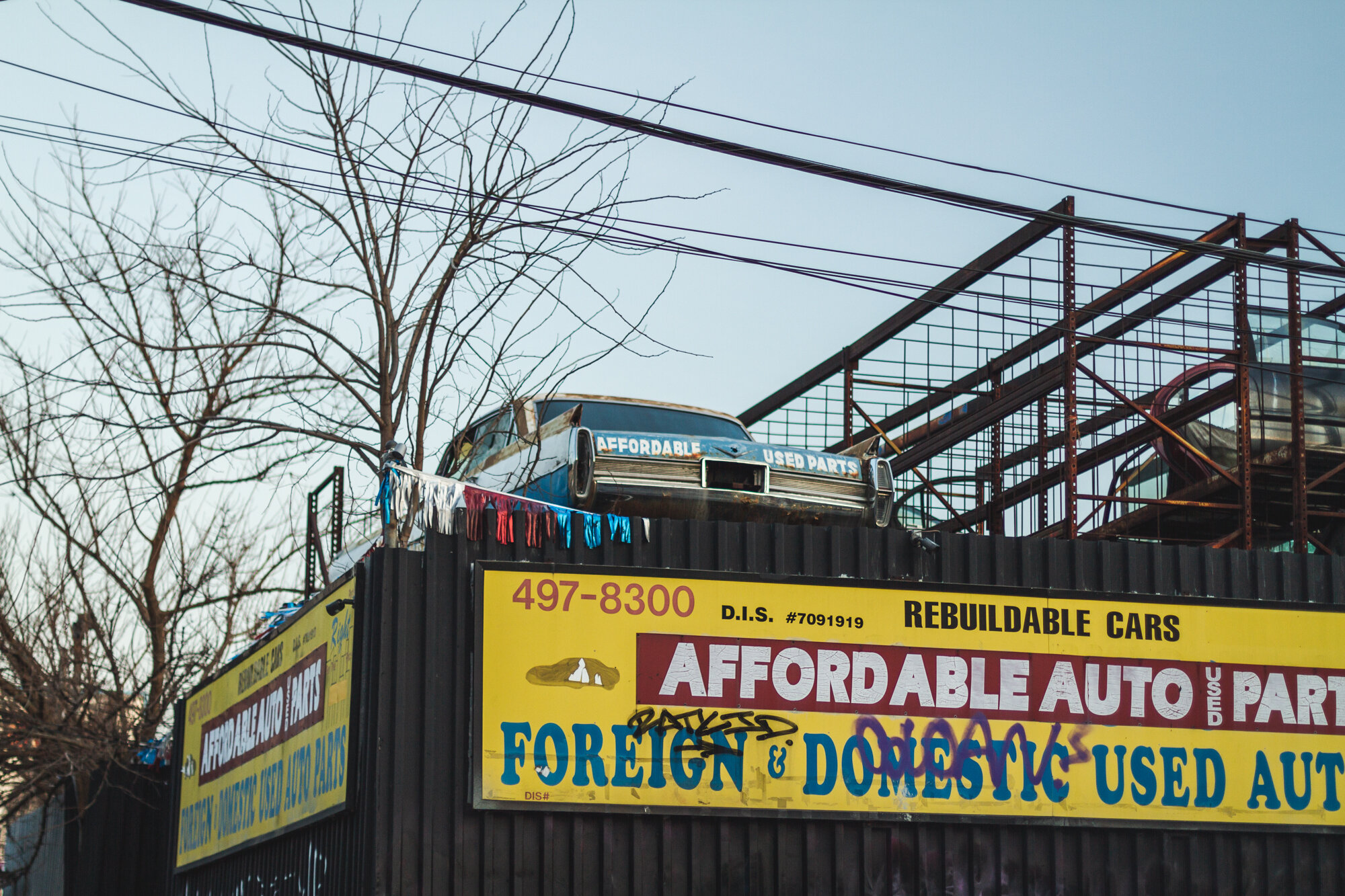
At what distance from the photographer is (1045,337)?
1773cm

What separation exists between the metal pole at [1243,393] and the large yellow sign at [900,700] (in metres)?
6.07

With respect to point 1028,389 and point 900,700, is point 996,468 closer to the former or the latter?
point 1028,389

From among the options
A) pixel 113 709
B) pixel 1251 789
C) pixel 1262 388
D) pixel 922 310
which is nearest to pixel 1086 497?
pixel 1262 388

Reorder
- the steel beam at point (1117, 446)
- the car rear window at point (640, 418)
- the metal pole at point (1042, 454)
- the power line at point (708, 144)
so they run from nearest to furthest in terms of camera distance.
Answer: the power line at point (708, 144) < the car rear window at point (640, 418) < the steel beam at point (1117, 446) < the metal pole at point (1042, 454)

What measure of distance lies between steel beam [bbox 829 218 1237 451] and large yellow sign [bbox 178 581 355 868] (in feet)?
29.6

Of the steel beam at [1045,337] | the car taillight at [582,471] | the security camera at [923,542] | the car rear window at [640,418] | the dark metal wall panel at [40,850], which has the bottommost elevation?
the dark metal wall panel at [40,850]

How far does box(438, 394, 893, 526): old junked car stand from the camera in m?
10.3

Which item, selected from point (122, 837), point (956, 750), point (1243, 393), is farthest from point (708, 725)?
point (1243, 393)

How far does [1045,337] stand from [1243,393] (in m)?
2.68

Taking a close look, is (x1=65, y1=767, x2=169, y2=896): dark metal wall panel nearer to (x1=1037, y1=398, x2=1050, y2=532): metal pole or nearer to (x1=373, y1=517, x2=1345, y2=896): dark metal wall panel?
(x1=373, y1=517, x2=1345, y2=896): dark metal wall panel

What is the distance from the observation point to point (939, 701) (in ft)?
29.6

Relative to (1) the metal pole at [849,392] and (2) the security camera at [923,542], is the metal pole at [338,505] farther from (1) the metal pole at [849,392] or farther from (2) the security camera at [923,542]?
(1) the metal pole at [849,392]

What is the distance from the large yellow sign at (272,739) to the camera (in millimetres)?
8891

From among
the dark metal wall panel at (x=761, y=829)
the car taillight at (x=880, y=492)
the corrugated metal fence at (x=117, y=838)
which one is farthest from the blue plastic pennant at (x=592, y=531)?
the corrugated metal fence at (x=117, y=838)
